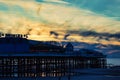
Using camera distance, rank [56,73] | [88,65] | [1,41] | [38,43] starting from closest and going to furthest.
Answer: [1,41] → [56,73] → [38,43] → [88,65]

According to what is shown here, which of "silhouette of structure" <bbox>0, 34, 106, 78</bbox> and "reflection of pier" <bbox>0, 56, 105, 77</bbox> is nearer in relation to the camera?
"silhouette of structure" <bbox>0, 34, 106, 78</bbox>

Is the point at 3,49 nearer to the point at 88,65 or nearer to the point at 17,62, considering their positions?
the point at 17,62

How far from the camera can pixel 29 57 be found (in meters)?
58.7

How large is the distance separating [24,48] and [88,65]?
80.4 feet

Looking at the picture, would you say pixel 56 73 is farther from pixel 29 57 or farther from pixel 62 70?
pixel 29 57

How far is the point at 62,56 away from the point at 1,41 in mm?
9230

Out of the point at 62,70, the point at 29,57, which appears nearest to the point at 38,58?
the point at 29,57

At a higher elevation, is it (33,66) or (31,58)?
(31,58)

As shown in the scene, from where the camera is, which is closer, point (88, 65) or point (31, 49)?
point (31, 49)

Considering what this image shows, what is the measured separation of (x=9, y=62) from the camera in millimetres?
60344

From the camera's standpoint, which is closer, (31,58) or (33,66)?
(31,58)

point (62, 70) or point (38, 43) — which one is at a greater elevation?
point (38, 43)

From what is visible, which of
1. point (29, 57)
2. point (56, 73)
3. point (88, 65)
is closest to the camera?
point (29, 57)

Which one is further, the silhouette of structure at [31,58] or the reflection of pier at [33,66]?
the reflection of pier at [33,66]
